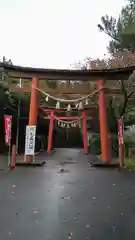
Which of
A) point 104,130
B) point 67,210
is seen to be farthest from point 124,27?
point 67,210

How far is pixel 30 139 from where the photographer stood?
1680 cm

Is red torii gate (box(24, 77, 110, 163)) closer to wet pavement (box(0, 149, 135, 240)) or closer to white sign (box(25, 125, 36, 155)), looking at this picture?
white sign (box(25, 125, 36, 155))

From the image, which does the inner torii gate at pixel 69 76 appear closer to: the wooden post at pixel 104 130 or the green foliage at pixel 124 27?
the wooden post at pixel 104 130

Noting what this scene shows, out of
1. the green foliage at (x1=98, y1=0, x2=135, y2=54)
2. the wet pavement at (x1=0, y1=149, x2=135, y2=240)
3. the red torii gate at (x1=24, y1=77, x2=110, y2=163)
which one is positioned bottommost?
the wet pavement at (x1=0, y1=149, x2=135, y2=240)

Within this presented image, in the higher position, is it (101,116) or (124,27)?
(124,27)

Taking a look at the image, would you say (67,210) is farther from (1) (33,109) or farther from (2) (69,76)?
(2) (69,76)

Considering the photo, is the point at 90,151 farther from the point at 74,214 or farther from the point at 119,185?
the point at 74,214

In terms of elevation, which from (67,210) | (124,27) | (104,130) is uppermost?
(124,27)

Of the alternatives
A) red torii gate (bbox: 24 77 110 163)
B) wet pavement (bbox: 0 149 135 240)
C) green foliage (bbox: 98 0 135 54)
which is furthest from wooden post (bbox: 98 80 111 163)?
wet pavement (bbox: 0 149 135 240)

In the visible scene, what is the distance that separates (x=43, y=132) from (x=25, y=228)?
32595 millimetres

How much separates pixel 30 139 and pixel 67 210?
34.3 ft

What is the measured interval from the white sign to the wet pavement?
581 cm

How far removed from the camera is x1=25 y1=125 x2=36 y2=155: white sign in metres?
16.7

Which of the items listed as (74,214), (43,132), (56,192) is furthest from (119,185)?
(43,132)
